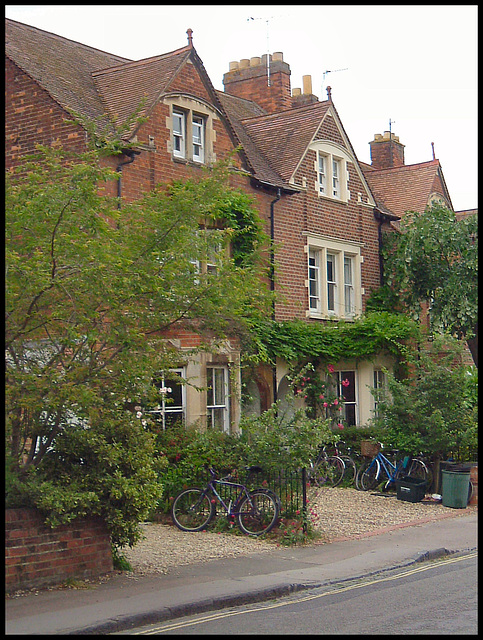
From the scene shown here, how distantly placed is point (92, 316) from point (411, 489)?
420 inches

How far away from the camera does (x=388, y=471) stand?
1978 cm

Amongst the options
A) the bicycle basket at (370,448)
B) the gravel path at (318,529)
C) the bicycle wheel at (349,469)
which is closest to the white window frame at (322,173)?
the bicycle basket at (370,448)

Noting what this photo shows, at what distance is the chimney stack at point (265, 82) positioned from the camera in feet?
97.6

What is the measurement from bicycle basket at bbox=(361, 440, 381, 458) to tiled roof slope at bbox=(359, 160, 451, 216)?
9832 mm

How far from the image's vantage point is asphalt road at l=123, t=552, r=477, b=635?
8.29 meters

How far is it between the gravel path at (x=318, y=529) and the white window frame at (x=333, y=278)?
236 inches

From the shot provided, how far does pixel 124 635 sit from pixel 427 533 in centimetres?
821

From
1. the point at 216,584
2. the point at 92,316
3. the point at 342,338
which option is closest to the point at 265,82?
the point at 342,338

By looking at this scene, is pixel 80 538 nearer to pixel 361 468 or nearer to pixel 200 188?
pixel 200 188

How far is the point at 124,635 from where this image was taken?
834 centimetres

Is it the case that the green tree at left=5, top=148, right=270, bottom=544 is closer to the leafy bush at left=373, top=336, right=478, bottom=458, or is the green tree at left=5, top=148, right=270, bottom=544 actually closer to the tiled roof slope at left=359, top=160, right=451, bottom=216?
the leafy bush at left=373, top=336, right=478, bottom=458

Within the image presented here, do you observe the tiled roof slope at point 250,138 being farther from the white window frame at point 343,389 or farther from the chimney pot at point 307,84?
the white window frame at point 343,389

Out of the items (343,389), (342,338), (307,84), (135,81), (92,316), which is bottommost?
(343,389)

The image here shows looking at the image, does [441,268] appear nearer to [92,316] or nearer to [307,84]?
[307,84]
